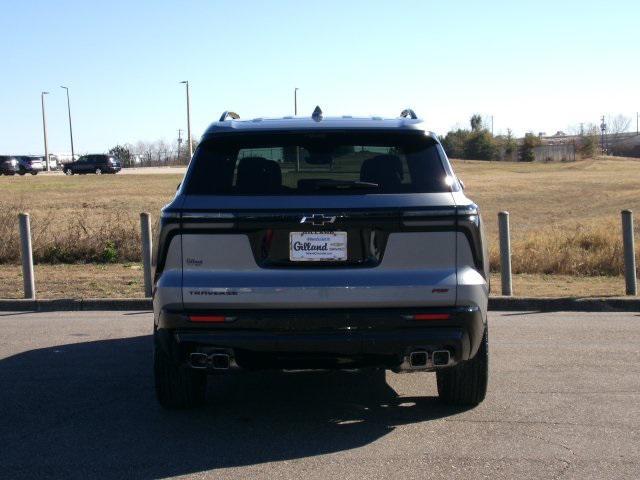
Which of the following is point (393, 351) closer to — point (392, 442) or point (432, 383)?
point (392, 442)

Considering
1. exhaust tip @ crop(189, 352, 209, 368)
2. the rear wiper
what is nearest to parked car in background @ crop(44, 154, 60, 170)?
exhaust tip @ crop(189, 352, 209, 368)

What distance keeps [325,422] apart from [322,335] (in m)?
0.92

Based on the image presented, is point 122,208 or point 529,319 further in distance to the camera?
point 122,208

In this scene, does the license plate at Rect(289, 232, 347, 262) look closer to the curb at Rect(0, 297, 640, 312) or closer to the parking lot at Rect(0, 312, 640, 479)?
the parking lot at Rect(0, 312, 640, 479)

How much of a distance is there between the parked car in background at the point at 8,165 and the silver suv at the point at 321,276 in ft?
219

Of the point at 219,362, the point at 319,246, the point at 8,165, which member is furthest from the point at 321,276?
the point at 8,165

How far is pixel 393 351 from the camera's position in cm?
512

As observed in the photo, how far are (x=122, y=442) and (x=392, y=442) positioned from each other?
1602 mm

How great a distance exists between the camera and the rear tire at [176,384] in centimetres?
577

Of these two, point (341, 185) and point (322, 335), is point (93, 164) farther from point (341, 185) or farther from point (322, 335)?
point (322, 335)

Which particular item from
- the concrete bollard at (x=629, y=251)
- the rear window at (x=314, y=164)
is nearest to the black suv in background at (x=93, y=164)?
the concrete bollard at (x=629, y=251)

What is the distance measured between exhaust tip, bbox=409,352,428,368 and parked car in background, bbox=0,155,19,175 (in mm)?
67276

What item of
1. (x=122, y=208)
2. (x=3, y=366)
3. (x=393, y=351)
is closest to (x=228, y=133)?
(x=393, y=351)

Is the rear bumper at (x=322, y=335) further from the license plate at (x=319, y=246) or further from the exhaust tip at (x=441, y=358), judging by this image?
the license plate at (x=319, y=246)
